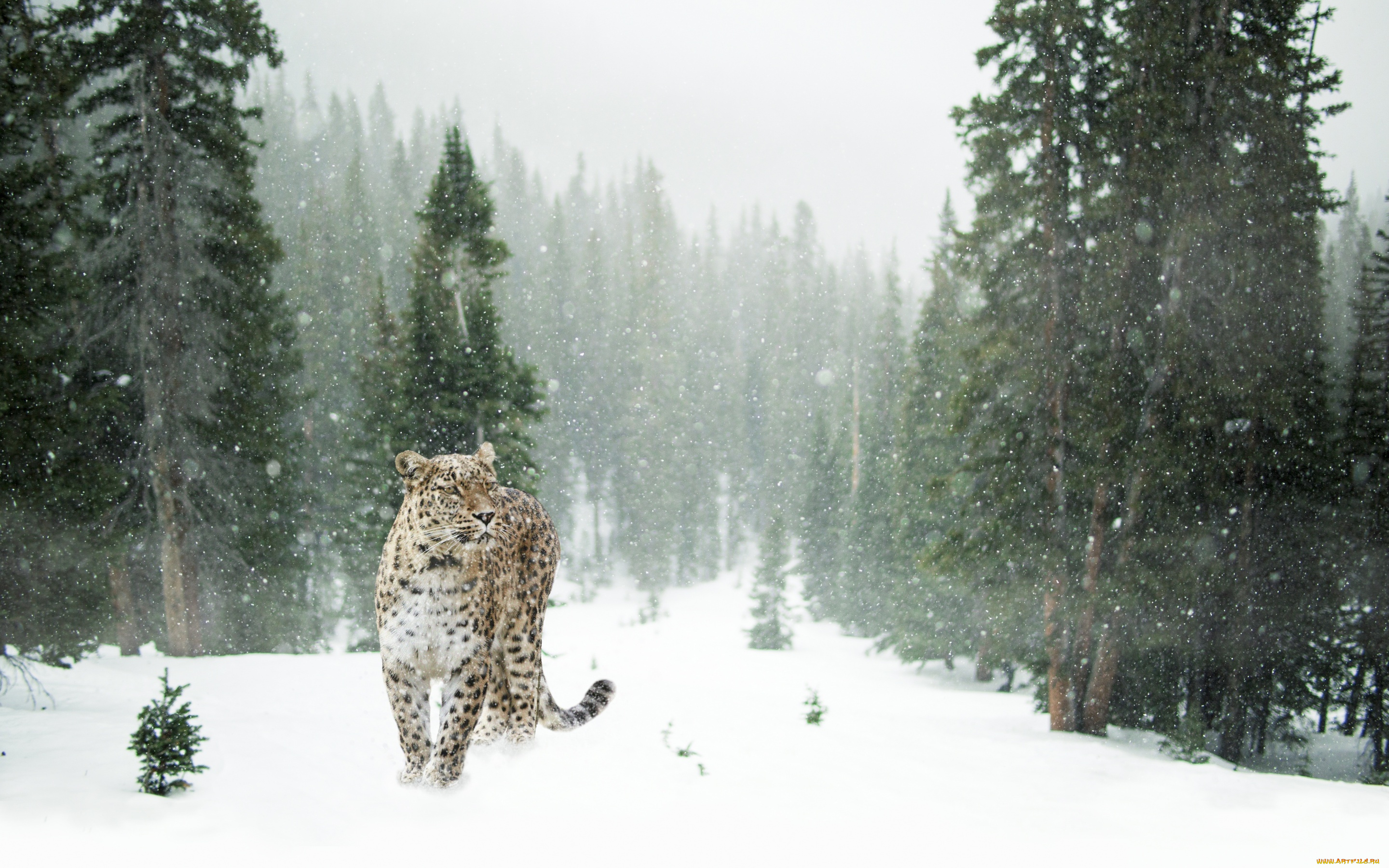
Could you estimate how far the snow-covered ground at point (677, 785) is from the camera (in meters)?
4.25

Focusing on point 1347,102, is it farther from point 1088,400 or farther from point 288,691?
point 288,691

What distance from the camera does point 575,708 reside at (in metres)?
6.45

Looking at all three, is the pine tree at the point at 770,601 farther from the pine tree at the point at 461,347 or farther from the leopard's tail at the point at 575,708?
the leopard's tail at the point at 575,708

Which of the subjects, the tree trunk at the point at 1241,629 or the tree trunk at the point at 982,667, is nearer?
the tree trunk at the point at 1241,629

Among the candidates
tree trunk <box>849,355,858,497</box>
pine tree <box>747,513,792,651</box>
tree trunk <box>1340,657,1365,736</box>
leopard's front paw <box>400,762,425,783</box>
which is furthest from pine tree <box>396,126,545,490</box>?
tree trunk <box>849,355,858,497</box>

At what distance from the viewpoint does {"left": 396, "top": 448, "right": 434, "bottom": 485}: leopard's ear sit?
460cm

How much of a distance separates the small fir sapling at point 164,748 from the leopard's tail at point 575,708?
7.91 ft

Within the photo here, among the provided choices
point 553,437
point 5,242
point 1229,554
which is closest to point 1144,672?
point 1229,554

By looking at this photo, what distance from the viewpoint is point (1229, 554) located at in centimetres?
1370

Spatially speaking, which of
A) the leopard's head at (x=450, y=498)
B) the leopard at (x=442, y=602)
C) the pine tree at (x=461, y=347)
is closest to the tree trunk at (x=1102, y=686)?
the pine tree at (x=461, y=347)

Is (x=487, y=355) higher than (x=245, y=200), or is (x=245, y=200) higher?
(x=245, y=200)

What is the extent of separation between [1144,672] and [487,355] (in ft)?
49.9

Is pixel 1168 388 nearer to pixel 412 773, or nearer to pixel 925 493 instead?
pixel 925 493

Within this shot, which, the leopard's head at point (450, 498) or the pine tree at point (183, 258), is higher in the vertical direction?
the pine tree at point (183, 258)
